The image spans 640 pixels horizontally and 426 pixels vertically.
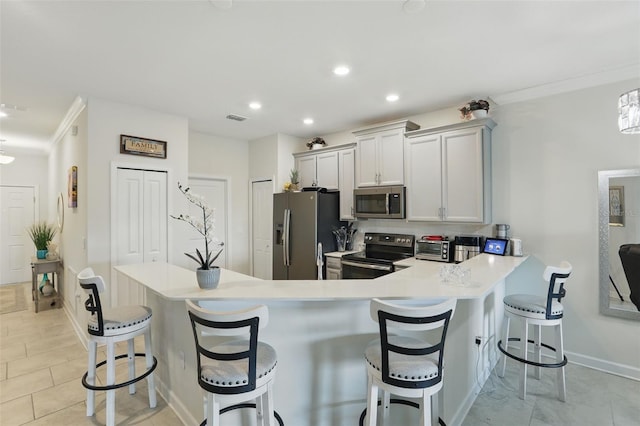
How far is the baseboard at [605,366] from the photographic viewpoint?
2.75m

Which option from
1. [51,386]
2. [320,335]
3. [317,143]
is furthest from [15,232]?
[320,335]

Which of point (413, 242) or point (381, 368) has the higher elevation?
point (413, 242)

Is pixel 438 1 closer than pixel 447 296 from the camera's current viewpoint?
No

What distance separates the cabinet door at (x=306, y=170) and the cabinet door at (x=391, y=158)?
4.09 feet

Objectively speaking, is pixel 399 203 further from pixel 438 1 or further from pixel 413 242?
pixel 438 1

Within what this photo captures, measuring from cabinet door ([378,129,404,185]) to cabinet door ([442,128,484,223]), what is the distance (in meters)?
0.54

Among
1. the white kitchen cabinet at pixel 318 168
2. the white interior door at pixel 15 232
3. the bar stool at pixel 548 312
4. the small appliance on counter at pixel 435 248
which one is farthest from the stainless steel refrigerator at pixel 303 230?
the white interior door at pixel 15 232

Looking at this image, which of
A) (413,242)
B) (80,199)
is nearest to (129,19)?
(80,199)

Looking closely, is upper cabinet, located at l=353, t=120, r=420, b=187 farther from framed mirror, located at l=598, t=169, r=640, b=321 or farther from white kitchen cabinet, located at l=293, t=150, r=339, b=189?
framed mirror, located at l=598, t=169, r=640, b=321

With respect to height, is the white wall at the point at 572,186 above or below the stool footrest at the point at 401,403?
above

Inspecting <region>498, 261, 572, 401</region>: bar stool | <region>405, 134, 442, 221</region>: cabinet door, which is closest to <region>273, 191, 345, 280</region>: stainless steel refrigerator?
<region>405, 134, 442, 221</region>: cabinet door

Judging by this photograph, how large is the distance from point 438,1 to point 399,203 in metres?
2.34

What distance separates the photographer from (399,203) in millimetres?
3896

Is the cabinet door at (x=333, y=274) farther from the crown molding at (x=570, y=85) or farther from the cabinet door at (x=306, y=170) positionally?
the crown molding at (x=570, y=85)
